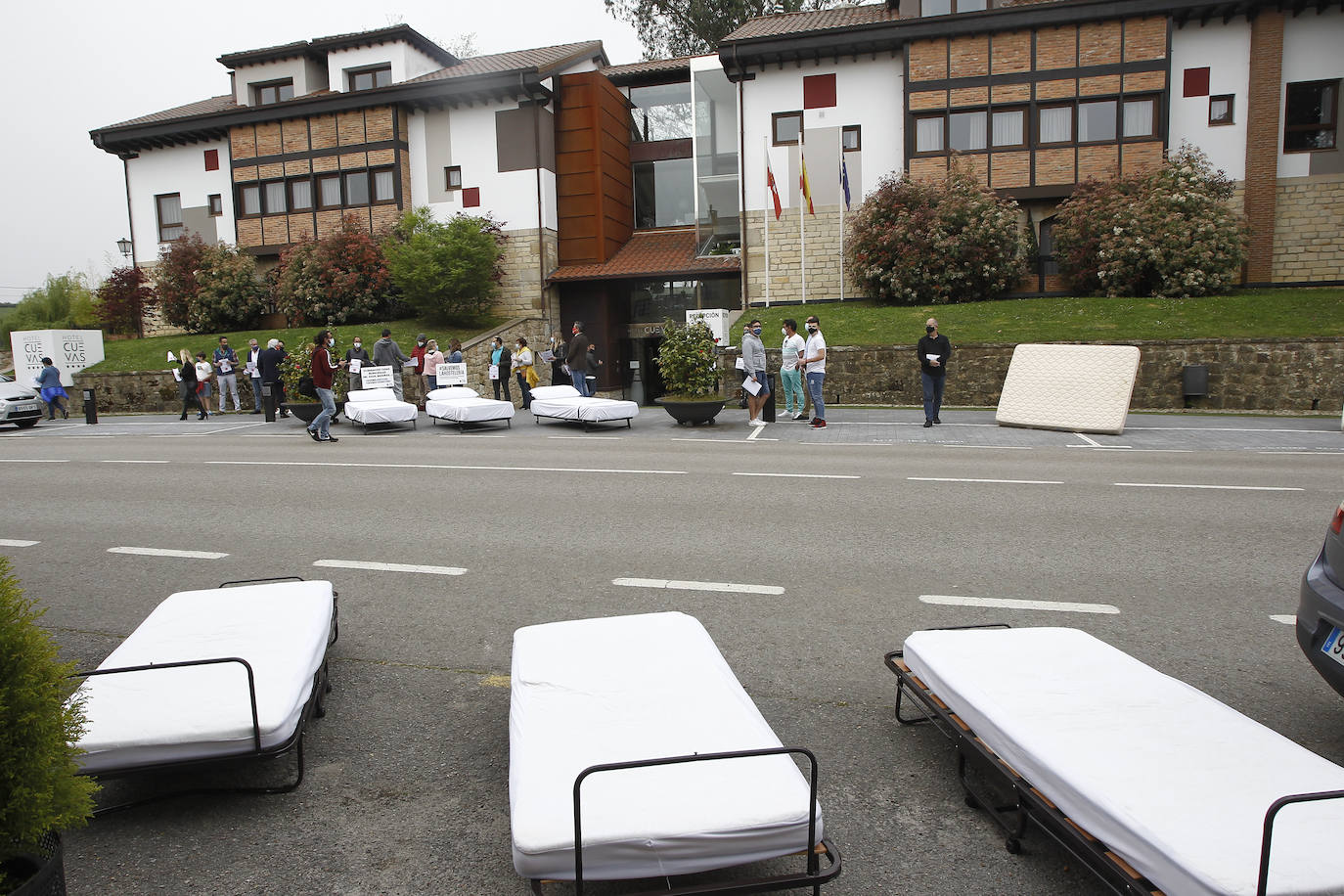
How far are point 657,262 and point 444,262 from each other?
24.7 ft

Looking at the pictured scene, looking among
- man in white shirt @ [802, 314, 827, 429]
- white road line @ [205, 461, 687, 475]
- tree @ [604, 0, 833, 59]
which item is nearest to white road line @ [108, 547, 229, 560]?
white road line @ [205, 461, 687, 475]

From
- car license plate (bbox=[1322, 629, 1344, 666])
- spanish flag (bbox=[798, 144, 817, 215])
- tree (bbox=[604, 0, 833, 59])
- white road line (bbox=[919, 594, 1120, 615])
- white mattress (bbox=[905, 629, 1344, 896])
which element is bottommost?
white road line (bbox=[919, 594, 1120, 615])

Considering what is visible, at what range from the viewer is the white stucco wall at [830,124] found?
2834 centimetres

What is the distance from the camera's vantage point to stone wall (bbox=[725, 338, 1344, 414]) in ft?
63.2

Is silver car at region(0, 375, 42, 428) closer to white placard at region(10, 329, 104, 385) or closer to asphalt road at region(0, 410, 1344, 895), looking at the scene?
white placard at region(10, 329, 104, 385)

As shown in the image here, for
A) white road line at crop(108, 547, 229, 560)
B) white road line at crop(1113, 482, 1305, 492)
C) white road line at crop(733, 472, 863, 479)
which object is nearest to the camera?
white road line at crop(108, 547, 229, 560)

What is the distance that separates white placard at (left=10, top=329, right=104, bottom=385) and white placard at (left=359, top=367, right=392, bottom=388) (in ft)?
46.5

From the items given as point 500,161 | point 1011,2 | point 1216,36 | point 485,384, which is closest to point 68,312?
point 500,161

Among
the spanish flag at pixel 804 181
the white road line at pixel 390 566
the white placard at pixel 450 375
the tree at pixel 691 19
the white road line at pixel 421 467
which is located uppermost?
the tree at pixel 691 19

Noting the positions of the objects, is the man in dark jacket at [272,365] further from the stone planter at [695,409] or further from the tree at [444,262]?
the stone planter at [695,409]

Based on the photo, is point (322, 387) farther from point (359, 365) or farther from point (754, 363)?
point (754, 363)

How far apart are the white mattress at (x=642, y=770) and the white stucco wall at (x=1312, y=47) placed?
30.8m

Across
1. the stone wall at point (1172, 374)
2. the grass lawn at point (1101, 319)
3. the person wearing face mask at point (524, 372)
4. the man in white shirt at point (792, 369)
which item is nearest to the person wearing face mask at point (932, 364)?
the man in white shirt at point (792, 369)

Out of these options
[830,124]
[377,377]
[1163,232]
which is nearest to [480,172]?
[830,124]
